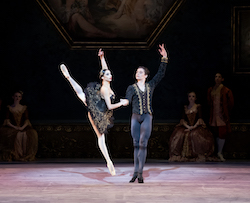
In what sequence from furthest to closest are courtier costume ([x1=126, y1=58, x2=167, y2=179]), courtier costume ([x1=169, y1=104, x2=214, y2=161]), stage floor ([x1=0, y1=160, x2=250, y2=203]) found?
courtier costume ([x1=169, y1=104, x2=214, y2=161]) → courtier costume ([x1=126, y1=58, x2=167, y2=179]) → stage floor ([x1=0, y1=160, x2=250, y2=203])

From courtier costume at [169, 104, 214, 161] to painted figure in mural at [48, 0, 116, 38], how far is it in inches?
85.7

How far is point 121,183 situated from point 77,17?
3.93 meters

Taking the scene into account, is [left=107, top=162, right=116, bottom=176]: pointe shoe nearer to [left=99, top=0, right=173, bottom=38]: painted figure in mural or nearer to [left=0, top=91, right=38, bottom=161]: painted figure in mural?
[left=0, top=91, right=38, bottom=161]: painted figure in mural

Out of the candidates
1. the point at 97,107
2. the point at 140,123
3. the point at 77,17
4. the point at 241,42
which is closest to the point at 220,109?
the point at 241,42

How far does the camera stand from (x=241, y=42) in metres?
7.93

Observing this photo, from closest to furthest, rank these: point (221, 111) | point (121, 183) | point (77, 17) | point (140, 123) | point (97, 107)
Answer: point (121, 183), point (140, 123), point (97, 107), point (221, 111), point (77, 17)

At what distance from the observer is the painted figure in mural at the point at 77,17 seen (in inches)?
311

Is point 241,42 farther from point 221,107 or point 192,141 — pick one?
point 192,141

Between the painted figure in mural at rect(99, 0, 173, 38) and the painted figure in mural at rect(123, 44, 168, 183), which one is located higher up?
the painted figure in mural at rect(99, 0, 173, 38)

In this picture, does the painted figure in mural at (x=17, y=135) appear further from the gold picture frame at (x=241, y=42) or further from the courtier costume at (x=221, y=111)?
the gold picture frame at (x=241, y=42)

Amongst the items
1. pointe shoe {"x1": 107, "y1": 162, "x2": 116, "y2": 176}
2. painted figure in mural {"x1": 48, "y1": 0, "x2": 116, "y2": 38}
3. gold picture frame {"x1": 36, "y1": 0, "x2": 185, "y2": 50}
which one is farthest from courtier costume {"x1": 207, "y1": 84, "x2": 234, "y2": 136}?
pointe shoe {"x1": 107, "y1": 162, "x2": 116, "y2": 176}

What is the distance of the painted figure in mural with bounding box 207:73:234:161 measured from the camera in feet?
24.3

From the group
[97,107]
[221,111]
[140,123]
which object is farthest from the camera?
[221,111]

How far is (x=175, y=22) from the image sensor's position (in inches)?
314
